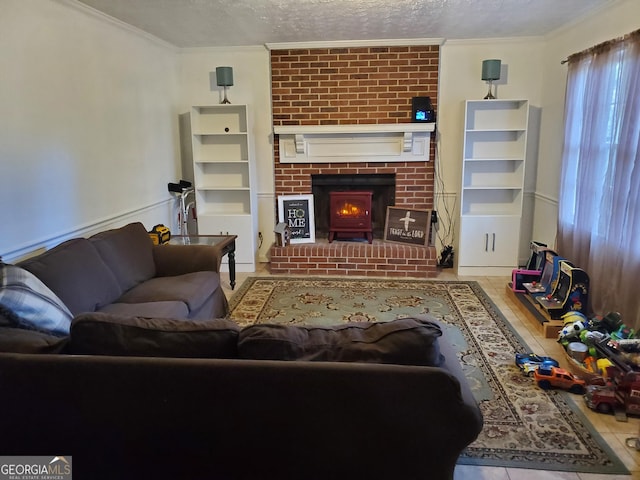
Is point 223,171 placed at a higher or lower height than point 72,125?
lower

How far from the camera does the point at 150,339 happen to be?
1.55 metres

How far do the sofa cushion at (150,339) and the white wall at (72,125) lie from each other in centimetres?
144

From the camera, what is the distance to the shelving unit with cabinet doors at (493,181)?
466cm

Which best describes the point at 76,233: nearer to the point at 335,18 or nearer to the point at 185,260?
the point at 185,260

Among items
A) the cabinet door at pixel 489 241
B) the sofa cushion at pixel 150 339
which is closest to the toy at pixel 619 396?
the sofa cushion at pixel 150 339

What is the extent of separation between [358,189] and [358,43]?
1490 mm

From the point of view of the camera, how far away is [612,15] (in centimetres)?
331

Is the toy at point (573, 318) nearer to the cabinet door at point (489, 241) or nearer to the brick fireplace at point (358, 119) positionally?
the cabinet door at point (489, 241)

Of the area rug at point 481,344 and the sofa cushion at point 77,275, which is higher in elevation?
the sofa cushion at point 77,275

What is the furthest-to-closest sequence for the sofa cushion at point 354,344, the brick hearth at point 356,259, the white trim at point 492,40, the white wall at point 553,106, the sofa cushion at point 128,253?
1. the brick hearth at point 356,259
2. the white trim at point 492,40
3. the white wall at point 553,106
4. the sofa cushion at point 128,253
5. the sofa cushion at point 354,344

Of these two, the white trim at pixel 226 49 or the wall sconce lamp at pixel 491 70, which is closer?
the wall sconce lamp at pixel 491 70

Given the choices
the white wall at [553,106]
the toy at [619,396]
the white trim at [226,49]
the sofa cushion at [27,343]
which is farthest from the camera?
the white trim at [226,49]

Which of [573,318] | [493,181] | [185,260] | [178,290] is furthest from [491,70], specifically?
[178,290]

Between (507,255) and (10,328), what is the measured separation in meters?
4.24
